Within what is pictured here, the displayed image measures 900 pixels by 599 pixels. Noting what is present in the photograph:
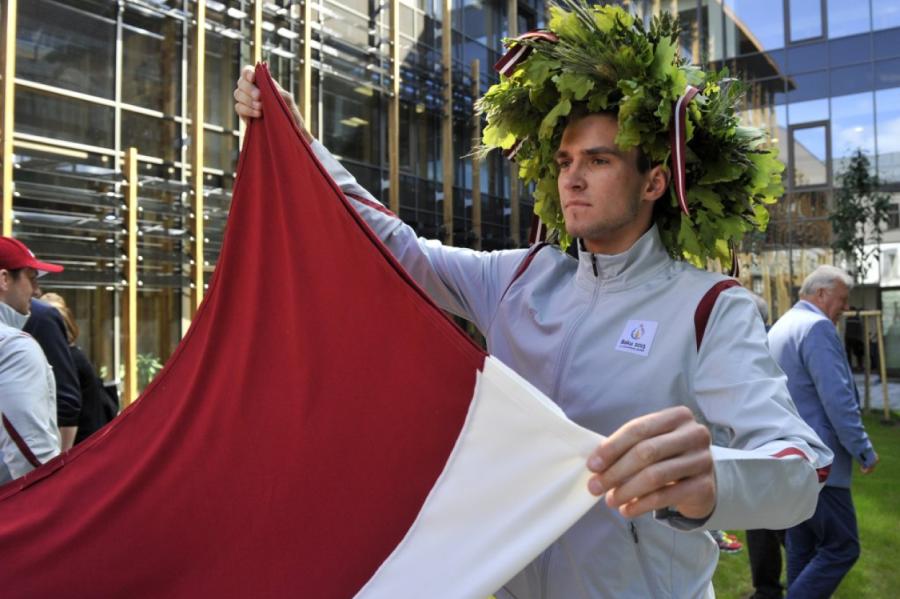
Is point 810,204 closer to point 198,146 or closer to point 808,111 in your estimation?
point 808,111

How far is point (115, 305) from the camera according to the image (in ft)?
38.1

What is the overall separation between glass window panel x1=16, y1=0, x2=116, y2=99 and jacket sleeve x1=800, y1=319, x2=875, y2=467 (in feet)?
33.9

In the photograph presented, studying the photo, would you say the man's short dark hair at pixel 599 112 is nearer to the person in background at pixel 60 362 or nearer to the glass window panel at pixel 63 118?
the person in background at pixel 60 362

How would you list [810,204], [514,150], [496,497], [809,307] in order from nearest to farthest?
[496,497] → [514,150] → [809,307] → [810,204]

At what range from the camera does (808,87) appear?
67.5 feet

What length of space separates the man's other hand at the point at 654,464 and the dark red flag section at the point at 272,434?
17.8 inches

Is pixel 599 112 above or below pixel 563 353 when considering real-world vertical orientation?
above

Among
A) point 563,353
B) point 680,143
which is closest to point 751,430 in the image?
point 563,353

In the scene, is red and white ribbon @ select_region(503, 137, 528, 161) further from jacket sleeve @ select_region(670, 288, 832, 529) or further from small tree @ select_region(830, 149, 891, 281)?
small tree @ select_region(830, 149, 891, 281)

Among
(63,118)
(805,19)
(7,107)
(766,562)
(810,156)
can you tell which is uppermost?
(805,19)

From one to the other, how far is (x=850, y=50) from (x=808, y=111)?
1.77m

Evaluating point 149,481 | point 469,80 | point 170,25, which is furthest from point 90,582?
point 469,80

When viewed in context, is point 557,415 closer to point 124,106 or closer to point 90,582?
point 90,582

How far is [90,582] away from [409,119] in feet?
53.9
